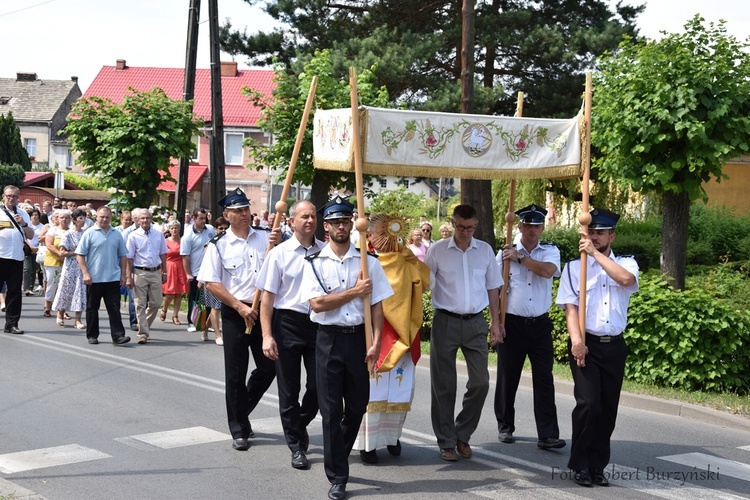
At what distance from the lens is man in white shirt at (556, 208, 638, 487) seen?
6867 millimetres

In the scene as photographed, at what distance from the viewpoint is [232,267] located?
816 cm

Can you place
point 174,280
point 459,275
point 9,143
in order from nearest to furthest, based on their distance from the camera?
point 459,275 → point 174,280 → point 9,143

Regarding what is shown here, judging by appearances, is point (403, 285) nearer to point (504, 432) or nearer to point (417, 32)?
point (504, 432)

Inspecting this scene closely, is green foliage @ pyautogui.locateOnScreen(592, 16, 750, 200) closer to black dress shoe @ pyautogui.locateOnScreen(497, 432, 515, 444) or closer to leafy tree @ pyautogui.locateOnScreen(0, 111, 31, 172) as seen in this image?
black dress shoe @ pyautogui.locateOnScreen(497, 432, 515, 444)

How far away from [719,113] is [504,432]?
665 cm

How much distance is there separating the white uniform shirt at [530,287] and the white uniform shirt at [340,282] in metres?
1.80

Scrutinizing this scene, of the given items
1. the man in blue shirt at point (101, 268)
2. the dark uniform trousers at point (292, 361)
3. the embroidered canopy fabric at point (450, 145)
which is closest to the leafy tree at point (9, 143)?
the man in blue shirt at point (101, 268)

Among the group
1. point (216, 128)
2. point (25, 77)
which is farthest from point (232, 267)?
point (25, 77)

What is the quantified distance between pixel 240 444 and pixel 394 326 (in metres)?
1.61

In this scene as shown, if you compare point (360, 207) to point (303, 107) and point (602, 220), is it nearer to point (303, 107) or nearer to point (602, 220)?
point (602, 220)

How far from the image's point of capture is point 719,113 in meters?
12.9

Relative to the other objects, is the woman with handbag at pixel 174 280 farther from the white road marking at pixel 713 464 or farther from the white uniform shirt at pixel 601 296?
the white uniform shirt at pixel 601 296

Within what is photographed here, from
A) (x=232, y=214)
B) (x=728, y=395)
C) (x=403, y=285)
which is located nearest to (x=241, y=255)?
(x=232, y=214)

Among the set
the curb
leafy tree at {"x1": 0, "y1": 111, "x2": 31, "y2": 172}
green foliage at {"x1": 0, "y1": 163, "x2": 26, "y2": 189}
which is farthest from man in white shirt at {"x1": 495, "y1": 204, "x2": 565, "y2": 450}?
leafy tree at {"x1": 0, "y1": 111, "x2": 31, "y2": 172}
